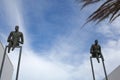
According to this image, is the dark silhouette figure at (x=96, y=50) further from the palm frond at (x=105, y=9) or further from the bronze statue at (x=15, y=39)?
the palm frond at (x=105, y=9)

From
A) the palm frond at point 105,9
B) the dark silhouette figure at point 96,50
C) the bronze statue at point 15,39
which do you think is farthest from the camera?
the dark silhouette figure at point 96,50

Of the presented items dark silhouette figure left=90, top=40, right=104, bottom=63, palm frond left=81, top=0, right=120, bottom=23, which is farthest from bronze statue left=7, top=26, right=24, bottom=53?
palm frond left=81, top=0, right=120, bottom=23

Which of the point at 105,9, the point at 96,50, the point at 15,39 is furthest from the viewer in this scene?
the point at 96,50

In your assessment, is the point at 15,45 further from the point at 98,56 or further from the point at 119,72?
the point at 119,72

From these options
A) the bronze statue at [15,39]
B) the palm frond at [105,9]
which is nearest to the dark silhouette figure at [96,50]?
the bronze statue at [15,39]

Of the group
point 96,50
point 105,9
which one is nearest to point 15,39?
point 96,50

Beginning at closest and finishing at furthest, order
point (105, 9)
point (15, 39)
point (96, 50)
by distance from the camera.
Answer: point (105, 9), point (15, 39), point (96, 50)

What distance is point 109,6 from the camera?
2.10m

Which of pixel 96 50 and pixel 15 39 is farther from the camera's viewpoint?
pixel 96 50

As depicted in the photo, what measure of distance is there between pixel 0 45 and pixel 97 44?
4.75 metres

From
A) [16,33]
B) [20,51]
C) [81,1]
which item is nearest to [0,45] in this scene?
[16,33]

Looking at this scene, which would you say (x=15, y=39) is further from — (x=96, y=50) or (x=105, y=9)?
(x=105, y=9)

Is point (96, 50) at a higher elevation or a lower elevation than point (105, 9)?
higher

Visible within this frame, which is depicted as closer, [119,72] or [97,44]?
[97,44]
